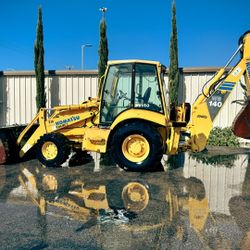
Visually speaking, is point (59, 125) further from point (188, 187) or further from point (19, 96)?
point (19, 96)

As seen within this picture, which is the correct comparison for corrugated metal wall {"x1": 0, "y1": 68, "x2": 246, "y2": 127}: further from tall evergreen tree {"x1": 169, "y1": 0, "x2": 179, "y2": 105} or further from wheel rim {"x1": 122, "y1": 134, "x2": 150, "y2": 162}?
wheel rim {"x1": 122, "y1": 134, "x2": 150, "y2": 162}

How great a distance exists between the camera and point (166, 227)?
158 inches

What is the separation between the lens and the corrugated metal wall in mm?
13922

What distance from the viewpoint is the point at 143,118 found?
6.88 metres

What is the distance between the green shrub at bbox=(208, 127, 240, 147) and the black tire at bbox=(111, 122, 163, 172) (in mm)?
5408

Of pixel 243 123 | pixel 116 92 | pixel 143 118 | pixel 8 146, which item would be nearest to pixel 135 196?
pixel 143 118

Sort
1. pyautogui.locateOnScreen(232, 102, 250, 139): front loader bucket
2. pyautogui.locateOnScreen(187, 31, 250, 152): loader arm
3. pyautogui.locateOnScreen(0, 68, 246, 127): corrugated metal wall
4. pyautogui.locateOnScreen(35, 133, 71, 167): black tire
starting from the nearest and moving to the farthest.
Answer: pyautogui.locateOnScreen(187, 31, 250, 152): loader arm, pyautogui.locateOnScreen(35, 133, 71, 167): black tire, pyautogui.locateOnScreen(232, 102, 250, 139): front loader bucket, pyautogui.locateOnScreen(0, 68, 246, 127): corrugated metal wall

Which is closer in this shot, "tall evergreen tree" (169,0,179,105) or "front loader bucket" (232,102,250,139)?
"front loader bucket" (232,102,250,139)

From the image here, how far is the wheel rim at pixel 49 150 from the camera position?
7.55m

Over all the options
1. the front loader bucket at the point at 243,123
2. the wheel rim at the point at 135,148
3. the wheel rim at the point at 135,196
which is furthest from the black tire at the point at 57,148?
the front loader bucket at the point at 243,123

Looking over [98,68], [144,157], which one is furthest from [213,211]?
[98,68]

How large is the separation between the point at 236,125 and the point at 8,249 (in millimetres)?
5946

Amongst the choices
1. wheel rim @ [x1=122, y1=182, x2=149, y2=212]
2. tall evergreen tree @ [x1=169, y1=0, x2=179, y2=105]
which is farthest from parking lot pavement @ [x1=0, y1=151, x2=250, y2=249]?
tall evergreen tree @ [x1=169, y1=0, x2=179, y2=105]

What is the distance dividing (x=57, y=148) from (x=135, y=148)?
5.99ft
